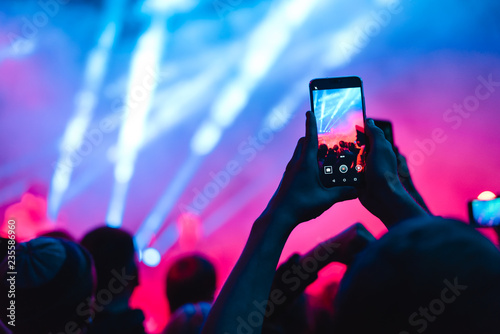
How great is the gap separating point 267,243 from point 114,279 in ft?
4.08

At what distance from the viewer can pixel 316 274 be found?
2.97 feet

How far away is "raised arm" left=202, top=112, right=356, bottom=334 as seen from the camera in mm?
482

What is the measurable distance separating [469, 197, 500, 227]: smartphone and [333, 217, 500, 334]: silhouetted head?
6.11 ft

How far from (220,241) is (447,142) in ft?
9.98

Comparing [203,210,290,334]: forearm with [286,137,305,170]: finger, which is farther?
[286,137,305,170]: finger

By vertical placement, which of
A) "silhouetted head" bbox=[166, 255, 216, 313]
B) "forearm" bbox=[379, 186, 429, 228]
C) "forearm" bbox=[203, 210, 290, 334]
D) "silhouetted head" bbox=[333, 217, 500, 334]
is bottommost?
"silhouetted head" bbox=[166, 255, 216, 313]

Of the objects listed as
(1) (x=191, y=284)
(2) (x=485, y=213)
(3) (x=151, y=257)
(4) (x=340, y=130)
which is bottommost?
(3) (x=151, y=257)

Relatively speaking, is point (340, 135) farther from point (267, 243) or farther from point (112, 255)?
point (112, 255)

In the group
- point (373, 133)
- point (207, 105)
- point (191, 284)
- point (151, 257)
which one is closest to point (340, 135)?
point (373, 133)

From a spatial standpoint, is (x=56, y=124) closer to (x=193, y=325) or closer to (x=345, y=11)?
(x=345, y=11)

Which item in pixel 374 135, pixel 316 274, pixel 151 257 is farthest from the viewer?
pixel 151 257

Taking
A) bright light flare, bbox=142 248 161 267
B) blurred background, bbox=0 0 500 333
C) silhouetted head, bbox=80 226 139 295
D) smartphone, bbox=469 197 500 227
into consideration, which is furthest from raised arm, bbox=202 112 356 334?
bright light flare, bbox=142 248 161 267

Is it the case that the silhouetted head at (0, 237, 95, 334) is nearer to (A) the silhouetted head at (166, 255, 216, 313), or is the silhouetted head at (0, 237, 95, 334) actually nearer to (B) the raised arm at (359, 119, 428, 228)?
(A) the silhouetted head at (166, 255, 216, 313)

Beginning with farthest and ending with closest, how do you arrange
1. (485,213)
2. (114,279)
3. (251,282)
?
(485,213), (114,279), (251,282)
